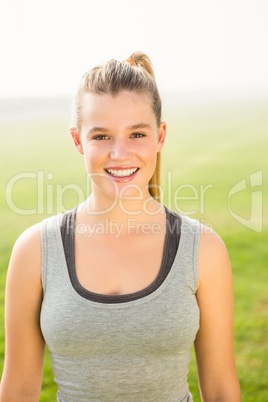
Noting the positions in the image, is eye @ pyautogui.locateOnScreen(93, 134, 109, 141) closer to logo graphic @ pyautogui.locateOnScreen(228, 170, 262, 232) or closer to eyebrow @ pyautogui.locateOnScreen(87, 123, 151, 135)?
eyebrow @ pyautogui.locateOnScreen(87, 123, 151, 135)

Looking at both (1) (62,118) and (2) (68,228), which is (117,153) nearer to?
(2) (68,228)

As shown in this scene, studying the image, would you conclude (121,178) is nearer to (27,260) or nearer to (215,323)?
(27,260)

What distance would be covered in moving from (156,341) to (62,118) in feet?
27.2


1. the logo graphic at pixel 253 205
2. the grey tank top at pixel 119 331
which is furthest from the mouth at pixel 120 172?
the logo graphic at pixel 253 205

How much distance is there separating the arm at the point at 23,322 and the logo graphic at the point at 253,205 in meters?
4.81

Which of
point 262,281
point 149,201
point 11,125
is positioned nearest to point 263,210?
point 262,281

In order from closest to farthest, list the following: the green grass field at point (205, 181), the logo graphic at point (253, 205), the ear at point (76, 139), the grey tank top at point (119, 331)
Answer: the grey tank top at point (119, 331) < the ear at point (76, 139) < the green grass field at point (205, 181) < the logo graphic at point (253, 205)

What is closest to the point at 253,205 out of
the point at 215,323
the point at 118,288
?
the point at 215,323

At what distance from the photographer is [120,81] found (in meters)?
1.47

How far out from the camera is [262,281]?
456 cm

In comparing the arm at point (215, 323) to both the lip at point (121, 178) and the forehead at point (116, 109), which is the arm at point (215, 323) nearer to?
the lip at point (121, 178)

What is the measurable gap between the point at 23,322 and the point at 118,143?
1.84 ft

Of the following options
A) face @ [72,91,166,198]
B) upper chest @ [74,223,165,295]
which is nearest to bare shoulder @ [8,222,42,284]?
upper chest @ [74,223,165,295]

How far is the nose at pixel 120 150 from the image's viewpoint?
4.67 feet
